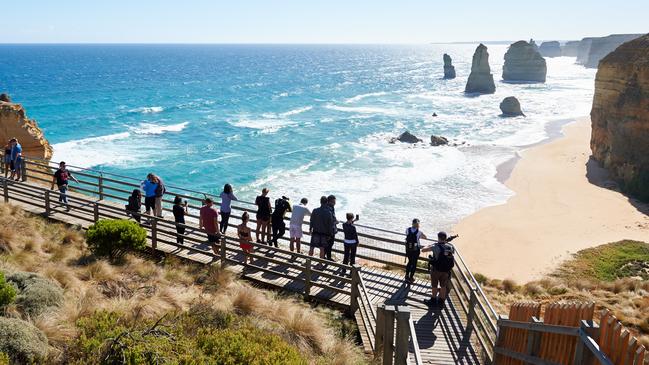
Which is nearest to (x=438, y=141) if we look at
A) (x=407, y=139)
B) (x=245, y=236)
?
(x=407, y=139)

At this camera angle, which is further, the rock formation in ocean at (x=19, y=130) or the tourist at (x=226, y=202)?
the rock formation in ocean at (x=19, y=130)

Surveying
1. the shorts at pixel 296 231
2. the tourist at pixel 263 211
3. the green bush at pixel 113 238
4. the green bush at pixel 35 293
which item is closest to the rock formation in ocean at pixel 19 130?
the green bush at pixel 113 238

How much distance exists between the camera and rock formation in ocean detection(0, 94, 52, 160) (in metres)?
24.2

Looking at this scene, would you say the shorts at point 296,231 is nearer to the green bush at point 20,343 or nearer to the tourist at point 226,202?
the tourist at point 226,202

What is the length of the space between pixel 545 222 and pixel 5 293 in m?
27.2

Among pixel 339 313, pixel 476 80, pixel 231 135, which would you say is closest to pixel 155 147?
pixel 231 135

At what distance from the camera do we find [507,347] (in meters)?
6.97

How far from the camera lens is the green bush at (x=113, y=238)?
10.3 metres

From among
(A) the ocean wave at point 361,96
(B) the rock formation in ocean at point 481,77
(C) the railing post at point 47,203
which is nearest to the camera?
(C) the railing post at point 47,203

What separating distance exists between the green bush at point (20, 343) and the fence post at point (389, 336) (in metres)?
3.89

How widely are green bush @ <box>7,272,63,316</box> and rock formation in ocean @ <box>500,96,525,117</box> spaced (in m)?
68.4

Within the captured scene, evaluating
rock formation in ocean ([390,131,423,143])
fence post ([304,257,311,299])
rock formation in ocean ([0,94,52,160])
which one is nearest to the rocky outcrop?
rock formation in ocean ([390,131,423,143])

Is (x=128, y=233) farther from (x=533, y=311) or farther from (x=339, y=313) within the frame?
(x=533, y=311)

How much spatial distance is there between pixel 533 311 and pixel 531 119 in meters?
66.1
